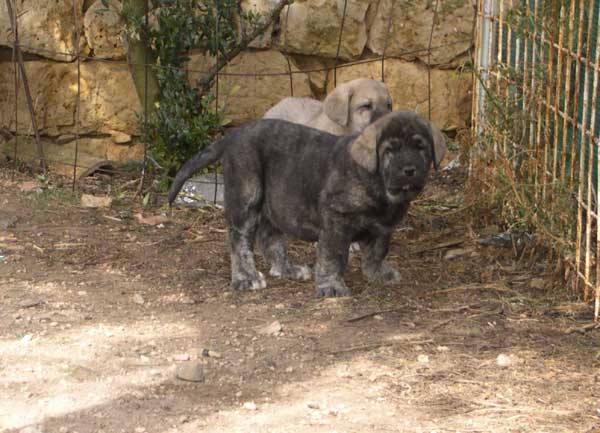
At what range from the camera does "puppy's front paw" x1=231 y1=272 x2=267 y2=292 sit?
6.09m

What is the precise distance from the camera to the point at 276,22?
8.83 m

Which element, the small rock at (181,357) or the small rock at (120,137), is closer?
the small rock at (181,357)

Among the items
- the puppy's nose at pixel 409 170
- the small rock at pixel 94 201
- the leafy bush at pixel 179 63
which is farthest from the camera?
the leafy bush at pixel 179 63

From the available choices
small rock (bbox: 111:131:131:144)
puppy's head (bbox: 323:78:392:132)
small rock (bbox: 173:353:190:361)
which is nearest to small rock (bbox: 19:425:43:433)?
small rock (bbox: 173:353:190:361)

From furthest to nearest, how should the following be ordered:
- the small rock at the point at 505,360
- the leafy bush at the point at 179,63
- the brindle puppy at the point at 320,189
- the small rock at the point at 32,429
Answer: the leafy bush at the point at 179,63
the brindle puppy at the point at 320,189
the small rock at the point at 505,360
the small rock at the point at 32,429

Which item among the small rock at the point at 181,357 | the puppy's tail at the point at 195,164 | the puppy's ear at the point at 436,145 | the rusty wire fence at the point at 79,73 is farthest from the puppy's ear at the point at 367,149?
the rusty wire fence at the point at 79,73

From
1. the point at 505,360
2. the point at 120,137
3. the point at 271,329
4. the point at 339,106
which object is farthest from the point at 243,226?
the point at 120,137

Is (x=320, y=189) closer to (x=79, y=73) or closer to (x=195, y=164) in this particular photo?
(x=195, y=164)

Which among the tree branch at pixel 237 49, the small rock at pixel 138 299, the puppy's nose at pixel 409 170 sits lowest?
the small rock at pixel 138 299

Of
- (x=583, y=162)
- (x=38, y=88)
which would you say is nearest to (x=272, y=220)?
(x=583, y=162)

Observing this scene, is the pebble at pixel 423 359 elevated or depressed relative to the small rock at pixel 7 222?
depressed

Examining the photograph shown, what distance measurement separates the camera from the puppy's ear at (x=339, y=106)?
23.4 ft

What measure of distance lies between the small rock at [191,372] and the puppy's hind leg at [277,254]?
192 cm

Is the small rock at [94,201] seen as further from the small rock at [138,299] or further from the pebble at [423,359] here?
the pebble at [423,359]
